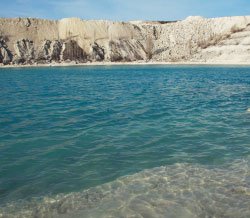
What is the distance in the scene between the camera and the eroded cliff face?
131000 mm

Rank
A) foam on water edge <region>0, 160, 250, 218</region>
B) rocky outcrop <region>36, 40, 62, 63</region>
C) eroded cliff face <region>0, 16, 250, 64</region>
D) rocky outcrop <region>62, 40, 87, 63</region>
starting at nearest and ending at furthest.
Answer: foam on water edge <region>0, 160, 250, 218</region> < eroded cliff face <region>0, 16, 250, 64</region> < rocky outcrop <region>36, 40, 62, 63</region> < rocky outcrop <region>62, 40, 87, 63</region>

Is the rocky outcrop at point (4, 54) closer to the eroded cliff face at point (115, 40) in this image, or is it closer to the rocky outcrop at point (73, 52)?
the eroded cliff face at point (115, 40)

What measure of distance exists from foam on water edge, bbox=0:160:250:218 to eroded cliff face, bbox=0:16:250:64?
115504mm

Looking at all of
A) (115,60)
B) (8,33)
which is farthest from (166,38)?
(8,33)

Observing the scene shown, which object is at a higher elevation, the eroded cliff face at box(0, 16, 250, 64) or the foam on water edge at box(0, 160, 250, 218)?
the eroded cliff face at box(0, 16, 250, 64)

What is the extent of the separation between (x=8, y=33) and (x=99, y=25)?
1362 inches

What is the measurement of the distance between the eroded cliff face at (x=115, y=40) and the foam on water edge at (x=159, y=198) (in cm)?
11550

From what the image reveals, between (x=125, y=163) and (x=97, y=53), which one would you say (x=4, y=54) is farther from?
(x=125, y=163)

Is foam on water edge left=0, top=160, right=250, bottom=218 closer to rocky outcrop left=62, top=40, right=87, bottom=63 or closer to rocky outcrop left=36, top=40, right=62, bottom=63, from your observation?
rocky outcrop left=36, top=40, right=62, bottom=63

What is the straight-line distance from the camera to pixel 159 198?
10.9 m

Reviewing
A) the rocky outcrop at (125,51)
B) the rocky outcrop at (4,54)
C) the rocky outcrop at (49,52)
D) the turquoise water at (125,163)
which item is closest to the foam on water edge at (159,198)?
the turquoise water at (125,163)

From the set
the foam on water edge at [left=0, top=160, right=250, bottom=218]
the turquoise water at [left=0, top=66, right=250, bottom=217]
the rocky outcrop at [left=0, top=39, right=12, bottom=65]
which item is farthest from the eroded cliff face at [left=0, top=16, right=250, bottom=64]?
the foam on water edge at [left=0, top=160, right=250, bottom=218]

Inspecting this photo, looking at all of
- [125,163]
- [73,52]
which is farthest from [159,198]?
[73,52]

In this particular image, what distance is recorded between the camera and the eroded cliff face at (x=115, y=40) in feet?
430
